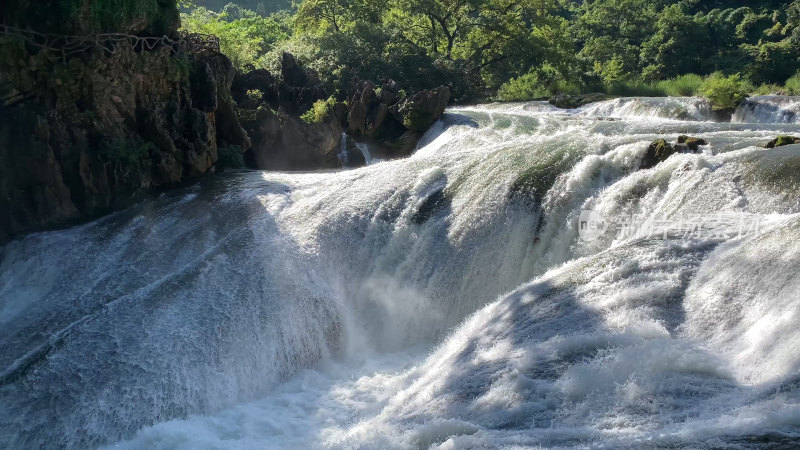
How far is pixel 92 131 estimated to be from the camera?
1371 centimetres

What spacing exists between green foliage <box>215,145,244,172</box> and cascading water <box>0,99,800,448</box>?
6.99 ft

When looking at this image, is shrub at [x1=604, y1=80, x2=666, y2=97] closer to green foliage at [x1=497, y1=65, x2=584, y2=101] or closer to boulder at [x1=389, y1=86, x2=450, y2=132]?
green foliage at [x1=497, y1=65, x2=584, y2=101]

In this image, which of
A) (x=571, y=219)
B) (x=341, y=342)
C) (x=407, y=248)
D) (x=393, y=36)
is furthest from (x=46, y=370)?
(x=393, y=36)

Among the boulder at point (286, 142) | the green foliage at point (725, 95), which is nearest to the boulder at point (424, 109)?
the boulder at point (286, 142)

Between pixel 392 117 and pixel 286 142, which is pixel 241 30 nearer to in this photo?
pixel 392 117

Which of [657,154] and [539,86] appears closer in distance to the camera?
[657,154]

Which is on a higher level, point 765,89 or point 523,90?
point 765,89

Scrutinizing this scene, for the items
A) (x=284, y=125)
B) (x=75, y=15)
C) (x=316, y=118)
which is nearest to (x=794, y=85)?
(x=316, y=118)

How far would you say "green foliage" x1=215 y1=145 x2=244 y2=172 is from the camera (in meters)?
16.0

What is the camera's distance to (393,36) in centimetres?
2727

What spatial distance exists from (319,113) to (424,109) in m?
2.81

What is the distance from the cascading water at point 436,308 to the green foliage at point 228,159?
2.13m

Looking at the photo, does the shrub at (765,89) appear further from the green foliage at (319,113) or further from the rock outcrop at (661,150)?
the green foliage at (319,113)

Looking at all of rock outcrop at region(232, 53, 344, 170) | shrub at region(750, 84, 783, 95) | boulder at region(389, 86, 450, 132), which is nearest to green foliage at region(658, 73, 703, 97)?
shrub at region(750, 84, 783, 95)
